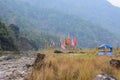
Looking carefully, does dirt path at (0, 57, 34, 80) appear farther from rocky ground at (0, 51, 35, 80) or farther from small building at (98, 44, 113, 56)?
small building at (98, 44, 113, 56)

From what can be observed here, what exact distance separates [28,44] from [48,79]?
308 ft

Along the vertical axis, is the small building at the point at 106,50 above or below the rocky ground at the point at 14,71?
above

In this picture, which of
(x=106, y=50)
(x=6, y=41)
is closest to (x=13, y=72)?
(x=106, y=50)

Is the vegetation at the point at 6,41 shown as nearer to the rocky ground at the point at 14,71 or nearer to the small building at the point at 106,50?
the small building at the point at 106,50

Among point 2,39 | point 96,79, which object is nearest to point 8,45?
point 2,39

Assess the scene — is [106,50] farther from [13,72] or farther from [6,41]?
[6,41]

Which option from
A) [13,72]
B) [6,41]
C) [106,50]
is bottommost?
[13,72]

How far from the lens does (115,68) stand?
32.8ft

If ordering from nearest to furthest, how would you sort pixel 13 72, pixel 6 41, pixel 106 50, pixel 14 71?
1. pixel 13 72
2. pixel 14 71
3. pixel 106 50
4. pixel 6 41

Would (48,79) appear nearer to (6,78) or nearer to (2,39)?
(6,78)

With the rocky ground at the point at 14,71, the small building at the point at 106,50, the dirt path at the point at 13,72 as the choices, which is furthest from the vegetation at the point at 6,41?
the dirt path at the point at 13,72

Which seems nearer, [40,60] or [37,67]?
[37,67]

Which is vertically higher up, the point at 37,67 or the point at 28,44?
the point at 28,44

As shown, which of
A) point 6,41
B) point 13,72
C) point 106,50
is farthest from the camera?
point 6,41
